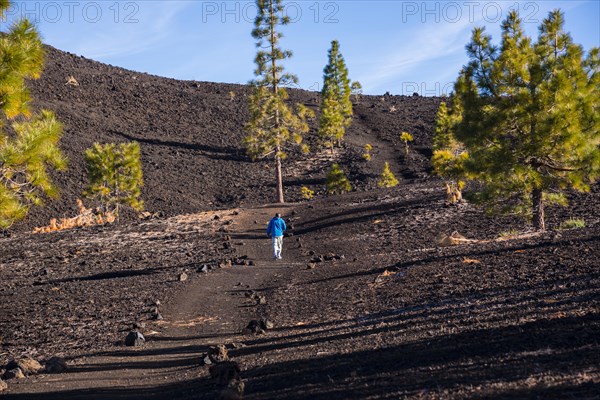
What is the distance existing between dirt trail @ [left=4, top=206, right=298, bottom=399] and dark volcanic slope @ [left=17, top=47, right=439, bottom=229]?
79.6 ft

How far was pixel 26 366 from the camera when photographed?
837cm

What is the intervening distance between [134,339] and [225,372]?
3.26 metres

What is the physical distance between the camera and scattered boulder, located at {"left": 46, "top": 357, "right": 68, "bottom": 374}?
829 cm

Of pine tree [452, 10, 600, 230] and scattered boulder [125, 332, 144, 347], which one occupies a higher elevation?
pine tree [452, 10, 600, 230]

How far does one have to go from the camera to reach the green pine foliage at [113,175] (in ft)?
124

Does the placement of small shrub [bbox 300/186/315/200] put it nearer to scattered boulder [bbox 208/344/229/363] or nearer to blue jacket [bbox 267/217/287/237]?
blue jacket [bbox 267/217/287/237]

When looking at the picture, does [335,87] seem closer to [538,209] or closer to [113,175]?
[113,175]

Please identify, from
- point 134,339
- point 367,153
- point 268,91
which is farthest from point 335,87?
point 134,339

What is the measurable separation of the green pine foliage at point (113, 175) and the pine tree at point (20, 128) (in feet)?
90.1

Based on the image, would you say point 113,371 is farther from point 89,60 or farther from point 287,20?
point 89,60

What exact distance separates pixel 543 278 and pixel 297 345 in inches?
160

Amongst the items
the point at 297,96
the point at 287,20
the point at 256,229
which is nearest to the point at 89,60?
the point at 297,96

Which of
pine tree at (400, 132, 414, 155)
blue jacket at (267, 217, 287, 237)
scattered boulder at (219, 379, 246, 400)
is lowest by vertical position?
scattered boulder at (219, 379, 246, 400)

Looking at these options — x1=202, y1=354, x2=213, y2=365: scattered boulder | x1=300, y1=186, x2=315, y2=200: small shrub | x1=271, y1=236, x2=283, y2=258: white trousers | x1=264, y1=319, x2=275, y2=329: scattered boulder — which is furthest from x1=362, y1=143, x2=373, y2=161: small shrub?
x1=202, y1=354, x2=213, y2=365: scattered boulder
